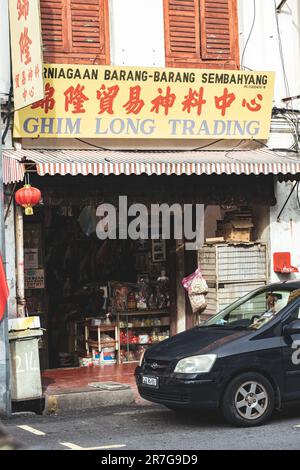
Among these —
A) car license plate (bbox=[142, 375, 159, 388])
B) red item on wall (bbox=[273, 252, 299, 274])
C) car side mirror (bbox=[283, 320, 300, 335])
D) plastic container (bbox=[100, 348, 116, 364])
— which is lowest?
plastic container (bbox=[100, 348, 116, 364])

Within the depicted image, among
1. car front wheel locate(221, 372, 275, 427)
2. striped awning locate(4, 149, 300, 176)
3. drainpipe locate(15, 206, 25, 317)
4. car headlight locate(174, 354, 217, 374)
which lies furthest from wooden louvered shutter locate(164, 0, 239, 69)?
car front wheel locate(221, 372, 275, 427)

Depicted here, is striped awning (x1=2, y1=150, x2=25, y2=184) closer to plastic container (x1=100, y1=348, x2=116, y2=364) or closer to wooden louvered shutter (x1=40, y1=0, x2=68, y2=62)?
wooden louvered shutter (x1=40, y1=0, x2=68, y2=62)

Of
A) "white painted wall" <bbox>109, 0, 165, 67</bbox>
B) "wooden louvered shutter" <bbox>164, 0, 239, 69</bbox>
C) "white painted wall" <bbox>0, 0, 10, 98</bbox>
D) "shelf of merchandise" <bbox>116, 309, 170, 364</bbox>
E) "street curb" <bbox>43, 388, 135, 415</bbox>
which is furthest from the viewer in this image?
"shelf of merchandise" <bbox>116, 309, 170, 364</bbox>

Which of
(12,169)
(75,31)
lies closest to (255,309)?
(12,169)

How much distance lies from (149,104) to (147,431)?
5655 mm

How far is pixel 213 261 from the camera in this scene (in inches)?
528

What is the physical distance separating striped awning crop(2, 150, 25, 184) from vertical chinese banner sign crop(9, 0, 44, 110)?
2.40ft

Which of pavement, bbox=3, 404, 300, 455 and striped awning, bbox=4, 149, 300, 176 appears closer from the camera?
pavement, bbox=3, 404, 300, 455

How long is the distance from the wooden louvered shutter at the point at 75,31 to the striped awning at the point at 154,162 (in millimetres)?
1528

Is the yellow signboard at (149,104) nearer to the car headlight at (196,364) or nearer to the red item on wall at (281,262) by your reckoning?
the red item on wall at (281,262)

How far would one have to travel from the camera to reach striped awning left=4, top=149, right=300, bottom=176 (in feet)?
37.1

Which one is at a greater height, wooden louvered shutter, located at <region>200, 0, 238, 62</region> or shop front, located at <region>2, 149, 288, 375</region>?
wooden louvered shutter, located at <region>200, 0, 238, 62</region>
